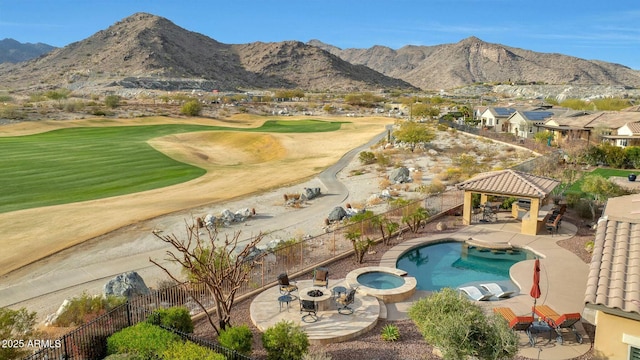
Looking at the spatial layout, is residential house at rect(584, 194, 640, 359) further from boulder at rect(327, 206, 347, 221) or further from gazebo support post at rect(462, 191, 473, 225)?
boulder at rect(327, 206, 347, 221)

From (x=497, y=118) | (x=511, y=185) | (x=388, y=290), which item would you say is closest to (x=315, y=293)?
(x=388, y=290)

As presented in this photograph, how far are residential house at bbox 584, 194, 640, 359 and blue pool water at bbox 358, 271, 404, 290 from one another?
7023 millimetres

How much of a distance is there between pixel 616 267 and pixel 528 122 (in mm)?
56451

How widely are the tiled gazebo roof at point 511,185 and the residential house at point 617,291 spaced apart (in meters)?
9.98

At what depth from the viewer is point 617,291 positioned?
1139 cm

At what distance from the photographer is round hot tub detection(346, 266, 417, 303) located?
16344 millimetres

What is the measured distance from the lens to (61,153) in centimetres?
4966

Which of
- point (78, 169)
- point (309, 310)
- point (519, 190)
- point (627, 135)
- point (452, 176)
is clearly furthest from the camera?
point (627, 135)

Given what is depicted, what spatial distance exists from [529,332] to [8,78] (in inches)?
8876

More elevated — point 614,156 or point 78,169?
point 614,156

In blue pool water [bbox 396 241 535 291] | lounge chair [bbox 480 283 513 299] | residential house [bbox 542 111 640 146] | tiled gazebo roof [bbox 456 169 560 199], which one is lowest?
blue pool water [bbox 396 241 535 291]

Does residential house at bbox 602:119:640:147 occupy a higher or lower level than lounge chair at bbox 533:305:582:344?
higher

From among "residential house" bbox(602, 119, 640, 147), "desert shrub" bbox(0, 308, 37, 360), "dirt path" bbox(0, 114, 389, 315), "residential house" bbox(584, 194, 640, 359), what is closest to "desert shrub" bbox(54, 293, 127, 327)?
"desert shrub" bbox(0, 308, 37, 360)

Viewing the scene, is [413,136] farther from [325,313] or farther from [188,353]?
[188,353]
